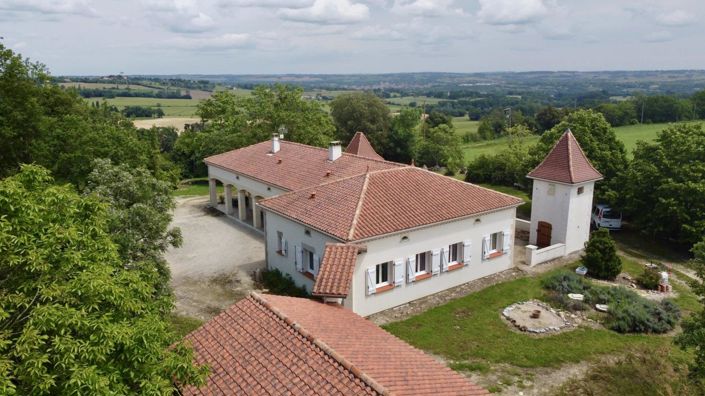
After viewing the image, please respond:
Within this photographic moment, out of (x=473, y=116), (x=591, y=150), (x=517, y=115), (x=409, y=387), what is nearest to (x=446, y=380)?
(x=409, y=387)

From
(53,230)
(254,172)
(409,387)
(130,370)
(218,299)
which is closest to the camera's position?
(130,370)

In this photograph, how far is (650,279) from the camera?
2558 cm

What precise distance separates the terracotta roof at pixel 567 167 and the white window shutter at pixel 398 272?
1231cm

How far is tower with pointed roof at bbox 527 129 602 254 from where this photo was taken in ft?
96.5

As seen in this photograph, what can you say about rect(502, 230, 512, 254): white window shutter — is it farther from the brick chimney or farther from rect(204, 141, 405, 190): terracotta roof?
the brick chimney

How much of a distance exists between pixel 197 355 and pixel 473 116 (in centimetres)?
14488

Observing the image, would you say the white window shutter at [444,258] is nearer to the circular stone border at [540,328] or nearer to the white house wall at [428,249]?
the white house wall at [428,249]

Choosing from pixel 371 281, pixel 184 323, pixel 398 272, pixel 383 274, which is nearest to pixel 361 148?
pixel 383 274

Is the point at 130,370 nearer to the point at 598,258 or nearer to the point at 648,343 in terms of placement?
the point at 648,343

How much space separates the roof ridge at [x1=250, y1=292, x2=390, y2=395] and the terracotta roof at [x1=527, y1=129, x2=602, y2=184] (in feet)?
69.8

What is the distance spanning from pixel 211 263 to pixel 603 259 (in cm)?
2059

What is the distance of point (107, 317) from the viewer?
27.6 ft

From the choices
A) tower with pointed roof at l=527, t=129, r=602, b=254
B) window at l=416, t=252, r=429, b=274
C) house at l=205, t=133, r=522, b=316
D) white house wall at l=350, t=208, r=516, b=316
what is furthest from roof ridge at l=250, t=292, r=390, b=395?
tower with pointed roof at l=527, t=129, r=602, b=254

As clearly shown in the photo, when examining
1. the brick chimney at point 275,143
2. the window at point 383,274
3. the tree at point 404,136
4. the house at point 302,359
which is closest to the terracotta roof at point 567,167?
the window at point 383,274
